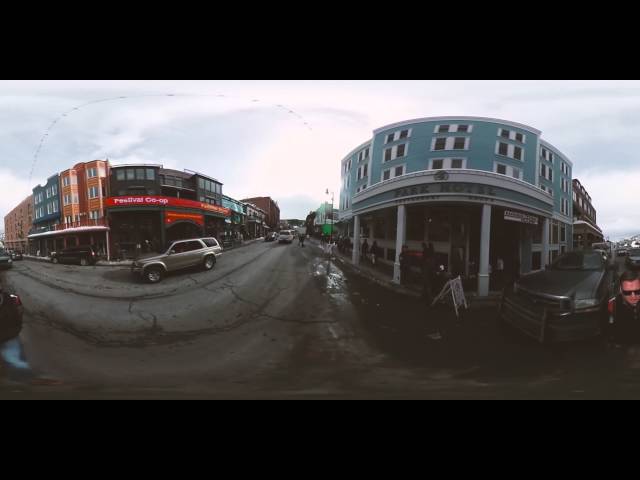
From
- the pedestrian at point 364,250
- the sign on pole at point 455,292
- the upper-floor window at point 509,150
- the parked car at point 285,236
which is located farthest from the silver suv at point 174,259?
the upper-floor window at point 509,150

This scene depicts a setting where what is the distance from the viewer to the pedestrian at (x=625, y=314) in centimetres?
165

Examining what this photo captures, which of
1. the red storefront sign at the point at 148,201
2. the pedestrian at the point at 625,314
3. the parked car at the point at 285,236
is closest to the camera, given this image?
the red storefront sign at the point at 148,201

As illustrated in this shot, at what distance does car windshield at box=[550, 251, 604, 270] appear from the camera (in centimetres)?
173

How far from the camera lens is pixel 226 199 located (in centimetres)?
154

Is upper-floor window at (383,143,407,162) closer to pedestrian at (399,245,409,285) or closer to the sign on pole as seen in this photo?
pedestrian at (399,245,409,285)

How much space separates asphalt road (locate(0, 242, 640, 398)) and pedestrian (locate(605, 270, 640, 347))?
124mm

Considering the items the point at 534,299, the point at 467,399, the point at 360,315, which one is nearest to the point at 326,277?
the point at 360,315

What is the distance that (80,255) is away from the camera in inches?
57.9

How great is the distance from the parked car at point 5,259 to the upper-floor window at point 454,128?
2.53 meters

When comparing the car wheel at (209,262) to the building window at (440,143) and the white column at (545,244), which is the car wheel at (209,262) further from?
the white column at (545,244)

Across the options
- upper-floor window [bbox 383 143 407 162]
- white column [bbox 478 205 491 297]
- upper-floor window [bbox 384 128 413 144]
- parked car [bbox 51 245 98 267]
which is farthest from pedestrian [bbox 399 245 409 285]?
parked car [bbox 51 245 98 267]

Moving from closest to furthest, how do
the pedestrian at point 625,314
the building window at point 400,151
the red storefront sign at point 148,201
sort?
the red storefront sign at point 148,201 → the building window at point 400,151 → the pedestrian at point 625,314

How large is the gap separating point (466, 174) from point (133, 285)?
6.24 ft

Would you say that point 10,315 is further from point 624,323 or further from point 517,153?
point 624,323
